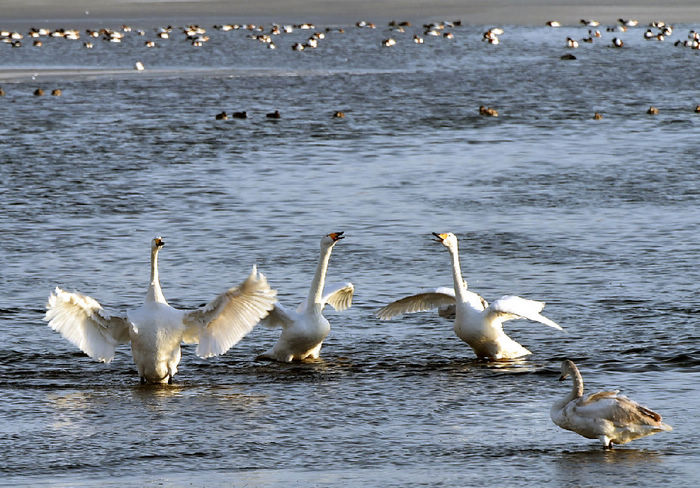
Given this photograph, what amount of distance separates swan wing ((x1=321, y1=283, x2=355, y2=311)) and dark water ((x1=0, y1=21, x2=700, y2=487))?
0.91 ft

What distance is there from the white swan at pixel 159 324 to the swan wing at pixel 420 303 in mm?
1556

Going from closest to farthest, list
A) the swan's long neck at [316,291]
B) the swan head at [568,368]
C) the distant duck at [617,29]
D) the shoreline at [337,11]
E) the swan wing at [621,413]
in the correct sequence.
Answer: the swan wing at [621,413] < the swan head at [568,368] < the swan's long neck at [316,291] < the distant duck at [617,29] < the shoreline at [337,11]

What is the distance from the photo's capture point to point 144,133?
1002 inches

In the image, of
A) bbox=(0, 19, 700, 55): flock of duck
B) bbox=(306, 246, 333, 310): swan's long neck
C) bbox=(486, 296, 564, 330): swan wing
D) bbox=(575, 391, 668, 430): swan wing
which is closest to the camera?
bbox=(575, 391, 668, 430): swan wing

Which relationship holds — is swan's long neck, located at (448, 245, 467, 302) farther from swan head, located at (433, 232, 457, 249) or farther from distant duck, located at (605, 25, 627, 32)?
distant duck, located at (605, 25, 627, 32)

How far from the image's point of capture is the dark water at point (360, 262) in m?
8.97

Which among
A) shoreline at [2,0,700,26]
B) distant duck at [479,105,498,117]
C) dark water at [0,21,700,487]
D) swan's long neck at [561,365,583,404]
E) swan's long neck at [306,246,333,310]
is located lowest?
shoreline at [2,0,700,26]

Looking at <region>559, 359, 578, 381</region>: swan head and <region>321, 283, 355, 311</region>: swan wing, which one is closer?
<region>559, 359, 578, 381</region>: swan head

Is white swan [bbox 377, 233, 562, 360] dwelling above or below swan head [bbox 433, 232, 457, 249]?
below

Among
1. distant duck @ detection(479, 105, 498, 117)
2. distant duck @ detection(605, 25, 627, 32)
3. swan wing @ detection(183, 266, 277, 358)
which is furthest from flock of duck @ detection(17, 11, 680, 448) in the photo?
distant duck @ detection(605, 25, 627, 32)

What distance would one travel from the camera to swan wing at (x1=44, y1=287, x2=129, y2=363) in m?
10.9

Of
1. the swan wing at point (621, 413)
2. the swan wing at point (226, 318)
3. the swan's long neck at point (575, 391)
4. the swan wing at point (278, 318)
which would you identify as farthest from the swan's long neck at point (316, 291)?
the swan wing at point (621, 413)

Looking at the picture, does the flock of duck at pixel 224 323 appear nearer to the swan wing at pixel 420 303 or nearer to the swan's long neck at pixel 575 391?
the swan wing at pixel 420 303

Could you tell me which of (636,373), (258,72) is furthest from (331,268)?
(258,72)
